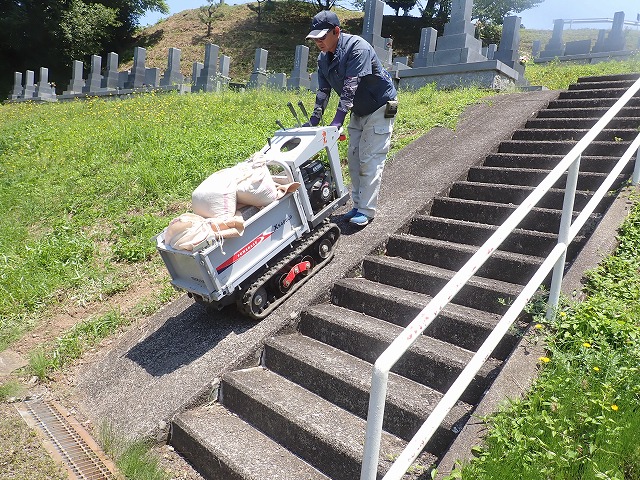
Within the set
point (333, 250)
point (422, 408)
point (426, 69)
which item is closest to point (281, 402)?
point (422, 408)

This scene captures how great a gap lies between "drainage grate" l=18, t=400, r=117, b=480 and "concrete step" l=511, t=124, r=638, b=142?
19.1 ft

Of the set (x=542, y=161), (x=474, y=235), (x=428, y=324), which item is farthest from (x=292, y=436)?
(x=542, y=161)

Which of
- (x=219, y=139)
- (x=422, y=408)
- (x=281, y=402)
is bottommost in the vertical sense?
(x=281, y=402)

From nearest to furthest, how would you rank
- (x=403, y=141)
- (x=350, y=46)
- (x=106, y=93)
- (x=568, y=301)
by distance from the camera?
(x=568, y=301) → (x=350, y=46) → (x=403, y=141) → (x=106, y=93)

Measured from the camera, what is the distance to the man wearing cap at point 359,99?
487 centimetres

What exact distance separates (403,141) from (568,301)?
4.44 metres

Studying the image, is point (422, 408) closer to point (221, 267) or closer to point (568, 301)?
point (568, 301)

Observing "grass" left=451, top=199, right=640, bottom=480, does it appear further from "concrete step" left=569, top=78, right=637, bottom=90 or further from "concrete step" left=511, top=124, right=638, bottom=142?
"concrete step" left=569, top=78, right=637, bottom=90

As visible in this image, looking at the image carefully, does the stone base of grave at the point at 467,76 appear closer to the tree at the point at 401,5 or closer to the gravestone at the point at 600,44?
the gravestone at the point at 600,44

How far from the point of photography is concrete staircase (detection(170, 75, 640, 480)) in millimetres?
3154

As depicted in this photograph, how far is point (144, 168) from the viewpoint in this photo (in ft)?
25.8

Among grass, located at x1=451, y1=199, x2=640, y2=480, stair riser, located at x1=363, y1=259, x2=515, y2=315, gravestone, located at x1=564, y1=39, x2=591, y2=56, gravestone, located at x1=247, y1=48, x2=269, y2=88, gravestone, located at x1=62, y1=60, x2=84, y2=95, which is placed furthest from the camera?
gravestone, located at x1=62, y1=60, x2=84, y2=95

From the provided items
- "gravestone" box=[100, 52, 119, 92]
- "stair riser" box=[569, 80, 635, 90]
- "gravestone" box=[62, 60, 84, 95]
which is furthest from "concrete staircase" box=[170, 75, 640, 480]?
"gravestone" box=[62, 60, 84, 95]

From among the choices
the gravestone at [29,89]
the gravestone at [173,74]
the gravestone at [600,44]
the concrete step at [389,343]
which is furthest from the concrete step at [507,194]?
the gravestone at [29,89]
